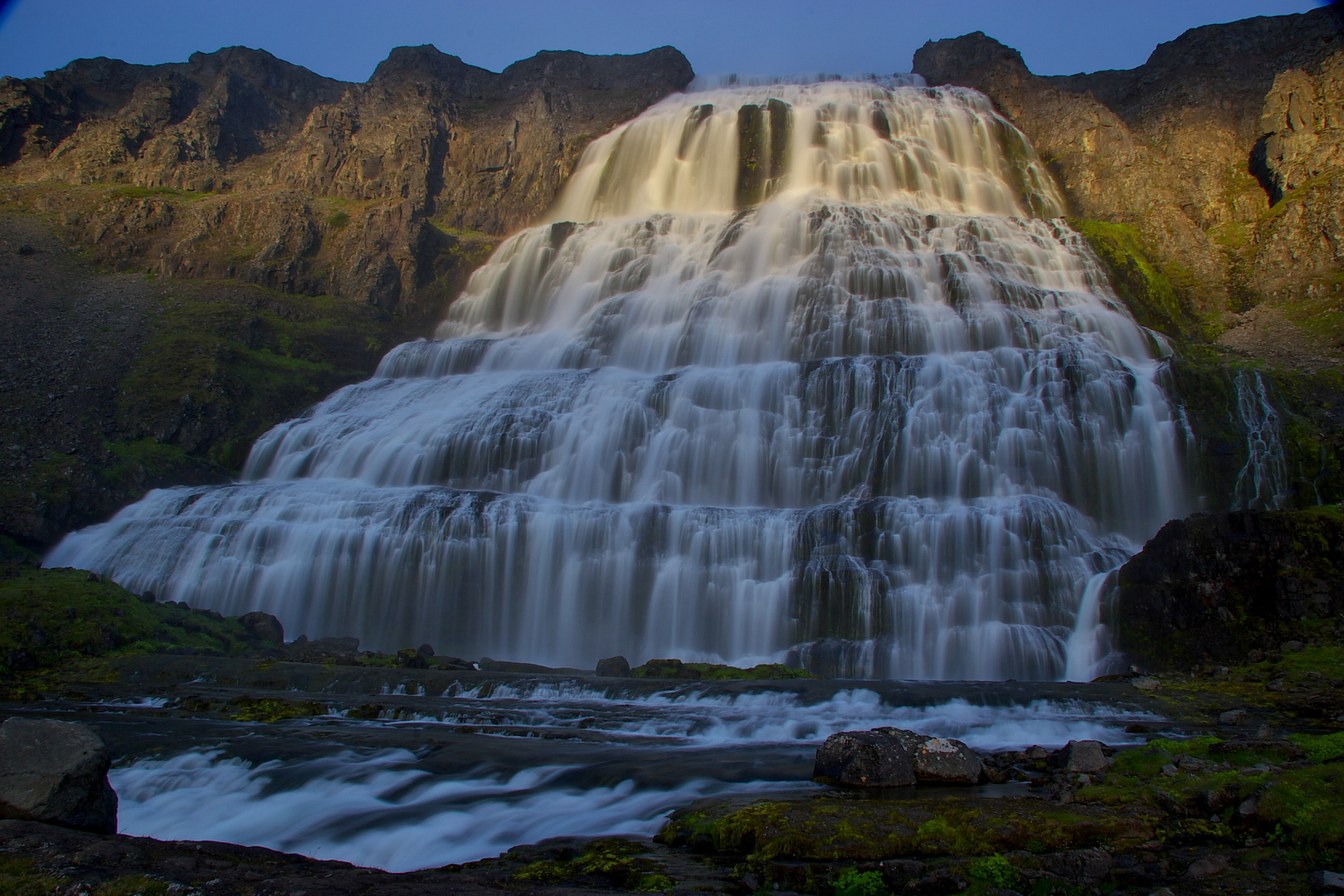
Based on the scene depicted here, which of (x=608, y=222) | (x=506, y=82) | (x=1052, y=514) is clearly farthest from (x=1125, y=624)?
(x=506, y=82)

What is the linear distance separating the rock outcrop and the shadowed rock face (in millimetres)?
24092

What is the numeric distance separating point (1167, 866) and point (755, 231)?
3454 centimetres

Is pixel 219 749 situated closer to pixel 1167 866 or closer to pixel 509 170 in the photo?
pixel 1167 866

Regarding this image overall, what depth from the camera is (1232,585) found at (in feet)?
47.5

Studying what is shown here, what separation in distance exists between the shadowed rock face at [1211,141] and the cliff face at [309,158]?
81.5 feet

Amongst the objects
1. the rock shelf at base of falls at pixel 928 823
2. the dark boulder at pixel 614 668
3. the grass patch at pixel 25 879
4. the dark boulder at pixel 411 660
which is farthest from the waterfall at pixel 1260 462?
the grass patch at pixel 25 879

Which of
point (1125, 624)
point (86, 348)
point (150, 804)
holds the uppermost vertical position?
point (86, 348)

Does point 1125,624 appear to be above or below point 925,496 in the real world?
below

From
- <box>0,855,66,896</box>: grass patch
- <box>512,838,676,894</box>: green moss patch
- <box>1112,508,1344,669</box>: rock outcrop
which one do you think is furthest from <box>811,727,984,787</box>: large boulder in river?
<box>1112,508,1344,669</box>: rock outcrop

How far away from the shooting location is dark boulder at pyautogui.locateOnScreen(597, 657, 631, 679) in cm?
1633

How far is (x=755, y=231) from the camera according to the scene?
3731 centimetres

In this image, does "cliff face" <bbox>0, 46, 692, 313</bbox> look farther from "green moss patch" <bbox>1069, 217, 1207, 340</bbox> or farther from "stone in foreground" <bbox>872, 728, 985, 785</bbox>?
"stone in foreground" <bbox>872, 728, 985, 785</bbox>

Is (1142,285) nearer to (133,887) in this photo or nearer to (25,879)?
(133,887)

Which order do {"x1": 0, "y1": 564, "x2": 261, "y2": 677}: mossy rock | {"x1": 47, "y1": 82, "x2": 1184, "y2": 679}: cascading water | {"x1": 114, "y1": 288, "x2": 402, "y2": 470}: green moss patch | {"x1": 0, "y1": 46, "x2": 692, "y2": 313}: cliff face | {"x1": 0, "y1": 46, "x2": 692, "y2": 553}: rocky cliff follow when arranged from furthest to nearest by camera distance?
{"x1": 0, "y1": 46, "x2": 692, "y2": 313}: cliff face < {"x1": 114, "y1": 288, "x2": 402, "y2": 470}: green moss patch < {"x1": 0, "y1": 46, "x2": 692, "y2": 553}: rocky cliff < {"x1": 47, "y1": 82, "x2": 1184, "y2": 679}: cascading water < {"x1": 0, "y1": 564, "x2": 261, "y2": 677}: mossy rock
